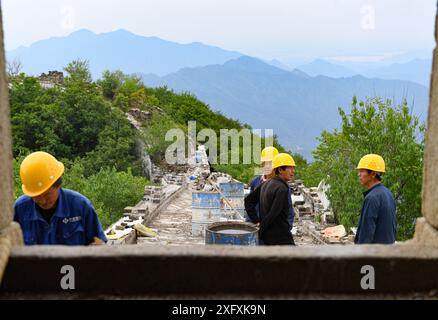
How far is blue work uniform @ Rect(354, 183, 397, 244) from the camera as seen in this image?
14.1 ft

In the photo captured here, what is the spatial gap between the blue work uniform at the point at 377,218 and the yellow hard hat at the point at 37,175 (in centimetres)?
272

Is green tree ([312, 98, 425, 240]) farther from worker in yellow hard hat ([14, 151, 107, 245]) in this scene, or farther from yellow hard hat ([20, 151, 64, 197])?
yellow hard hat ([20, 151, 64, 197])

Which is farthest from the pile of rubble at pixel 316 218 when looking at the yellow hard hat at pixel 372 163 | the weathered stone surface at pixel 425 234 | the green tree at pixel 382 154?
the weathered stone surface at pixel 425 234

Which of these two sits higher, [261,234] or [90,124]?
[90,124]

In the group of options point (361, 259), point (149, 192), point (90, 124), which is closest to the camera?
point (361, 259)

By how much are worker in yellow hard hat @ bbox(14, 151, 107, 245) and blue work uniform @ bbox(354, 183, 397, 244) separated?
237 centimetres

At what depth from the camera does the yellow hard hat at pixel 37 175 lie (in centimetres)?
348

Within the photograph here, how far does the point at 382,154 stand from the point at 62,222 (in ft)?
A: 37.1

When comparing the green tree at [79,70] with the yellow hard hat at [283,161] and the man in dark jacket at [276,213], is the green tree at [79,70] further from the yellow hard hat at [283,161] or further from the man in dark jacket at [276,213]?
the man in dark jacket at [276,213]

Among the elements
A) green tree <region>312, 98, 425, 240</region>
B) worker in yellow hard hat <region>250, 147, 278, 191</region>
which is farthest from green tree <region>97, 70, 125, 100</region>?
worker in yellow hard hat <region>250, 147, 278, 191</region>

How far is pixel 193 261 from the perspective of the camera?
2.34 meters

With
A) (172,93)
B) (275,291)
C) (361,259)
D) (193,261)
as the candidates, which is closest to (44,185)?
(193,261)

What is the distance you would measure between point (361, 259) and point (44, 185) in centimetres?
235

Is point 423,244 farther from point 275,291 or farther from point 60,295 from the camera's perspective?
point 60,295
